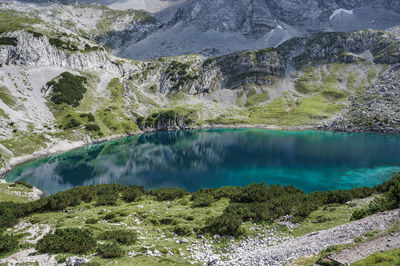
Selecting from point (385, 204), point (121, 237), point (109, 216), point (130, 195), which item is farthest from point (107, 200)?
point (385, 204)

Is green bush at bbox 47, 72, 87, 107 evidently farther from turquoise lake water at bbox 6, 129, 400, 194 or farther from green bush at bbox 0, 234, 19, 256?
green bush at bbox 0, 234, 19, 256

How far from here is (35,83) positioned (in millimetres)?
130000

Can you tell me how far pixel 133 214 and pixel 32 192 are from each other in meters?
35.3

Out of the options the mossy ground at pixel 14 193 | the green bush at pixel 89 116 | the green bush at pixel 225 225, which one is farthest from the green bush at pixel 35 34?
the green bush at pixel 225 225

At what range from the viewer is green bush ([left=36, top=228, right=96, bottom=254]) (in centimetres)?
1721

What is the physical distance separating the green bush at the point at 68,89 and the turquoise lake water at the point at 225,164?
40.0m

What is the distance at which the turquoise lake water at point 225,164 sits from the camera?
57156mm

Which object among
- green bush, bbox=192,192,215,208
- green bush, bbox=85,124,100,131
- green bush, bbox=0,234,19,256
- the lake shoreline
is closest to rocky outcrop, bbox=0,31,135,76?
green bush, bbox=85,124,100,131

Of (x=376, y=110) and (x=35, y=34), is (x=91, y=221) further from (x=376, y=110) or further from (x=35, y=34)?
(x=35, y=34)

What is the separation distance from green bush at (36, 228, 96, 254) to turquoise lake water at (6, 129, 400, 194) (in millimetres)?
36348

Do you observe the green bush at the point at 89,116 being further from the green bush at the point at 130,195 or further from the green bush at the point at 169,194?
the green bush at the point at 169,194

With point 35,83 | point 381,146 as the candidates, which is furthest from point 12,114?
point 381,146

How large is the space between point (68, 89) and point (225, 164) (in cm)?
11263

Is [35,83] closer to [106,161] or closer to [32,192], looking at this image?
[106,161]
